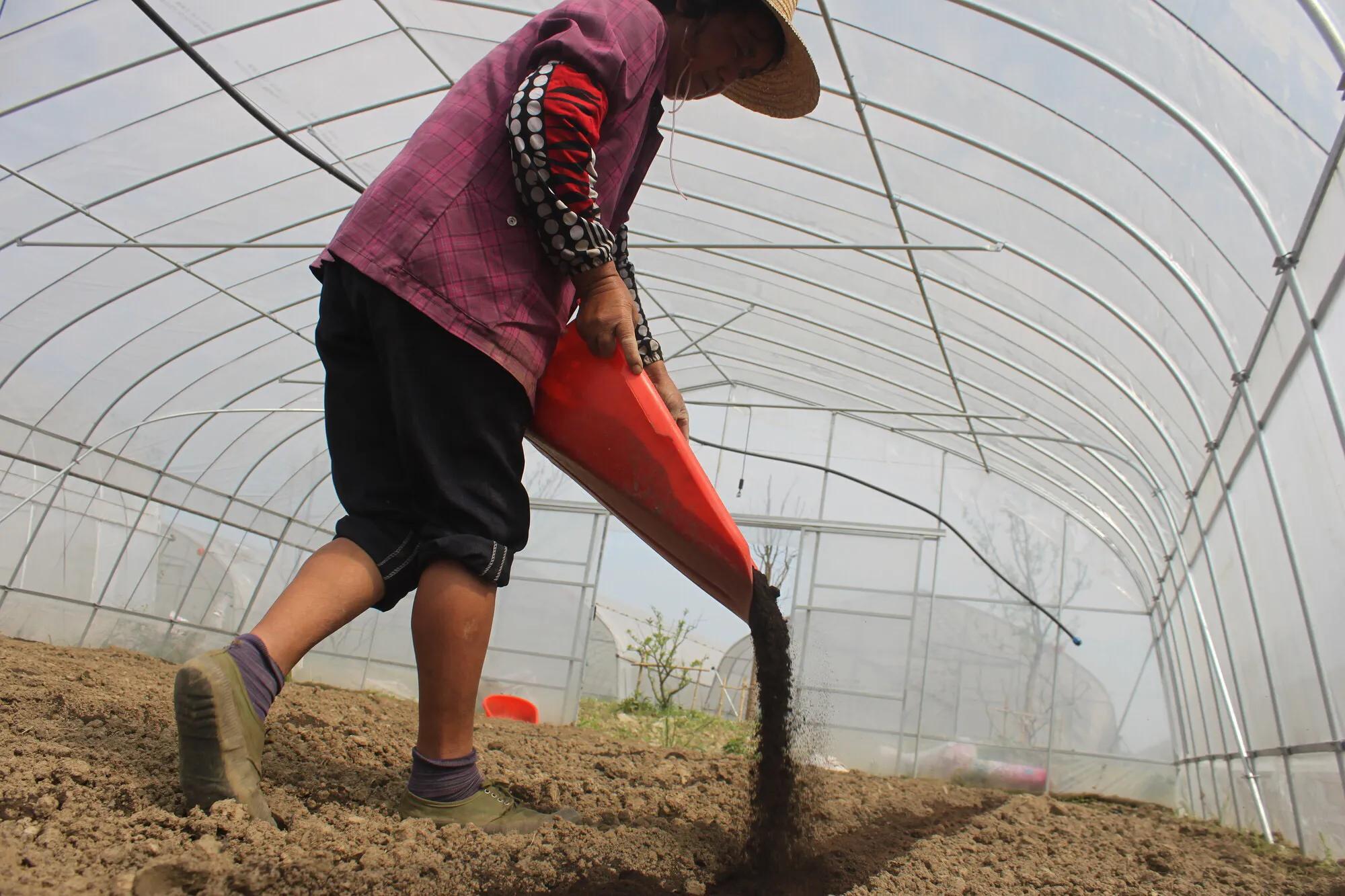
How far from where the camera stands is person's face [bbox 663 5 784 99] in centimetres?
178

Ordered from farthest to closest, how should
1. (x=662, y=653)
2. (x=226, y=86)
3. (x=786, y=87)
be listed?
(x=662, y=653) < (x=226, y=86) < (x=786, y=87)

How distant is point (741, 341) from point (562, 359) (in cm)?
881

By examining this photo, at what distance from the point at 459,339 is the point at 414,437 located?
0.17m

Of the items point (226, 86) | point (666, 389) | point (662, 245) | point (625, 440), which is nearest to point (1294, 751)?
point (666, 389)

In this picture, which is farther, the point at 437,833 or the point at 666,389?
the point at 666,389

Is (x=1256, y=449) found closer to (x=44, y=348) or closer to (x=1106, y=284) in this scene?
(x=1106, y=284)

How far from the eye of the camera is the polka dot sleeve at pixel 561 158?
1.46 metres

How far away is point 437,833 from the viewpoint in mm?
1376

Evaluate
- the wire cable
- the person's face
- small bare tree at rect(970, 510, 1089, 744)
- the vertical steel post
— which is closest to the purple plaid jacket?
the person's face

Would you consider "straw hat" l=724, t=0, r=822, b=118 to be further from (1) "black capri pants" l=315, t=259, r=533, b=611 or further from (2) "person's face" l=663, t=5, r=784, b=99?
(1) "black capri pants" l=315, t=259, r=533, b=611

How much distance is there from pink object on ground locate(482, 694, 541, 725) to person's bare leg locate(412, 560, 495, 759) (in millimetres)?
8867

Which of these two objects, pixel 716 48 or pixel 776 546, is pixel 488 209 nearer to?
pixel 716 48

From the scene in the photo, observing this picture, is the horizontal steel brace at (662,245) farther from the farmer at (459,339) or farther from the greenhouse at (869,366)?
the farmer at (459,339)

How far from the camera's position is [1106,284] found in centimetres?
565
